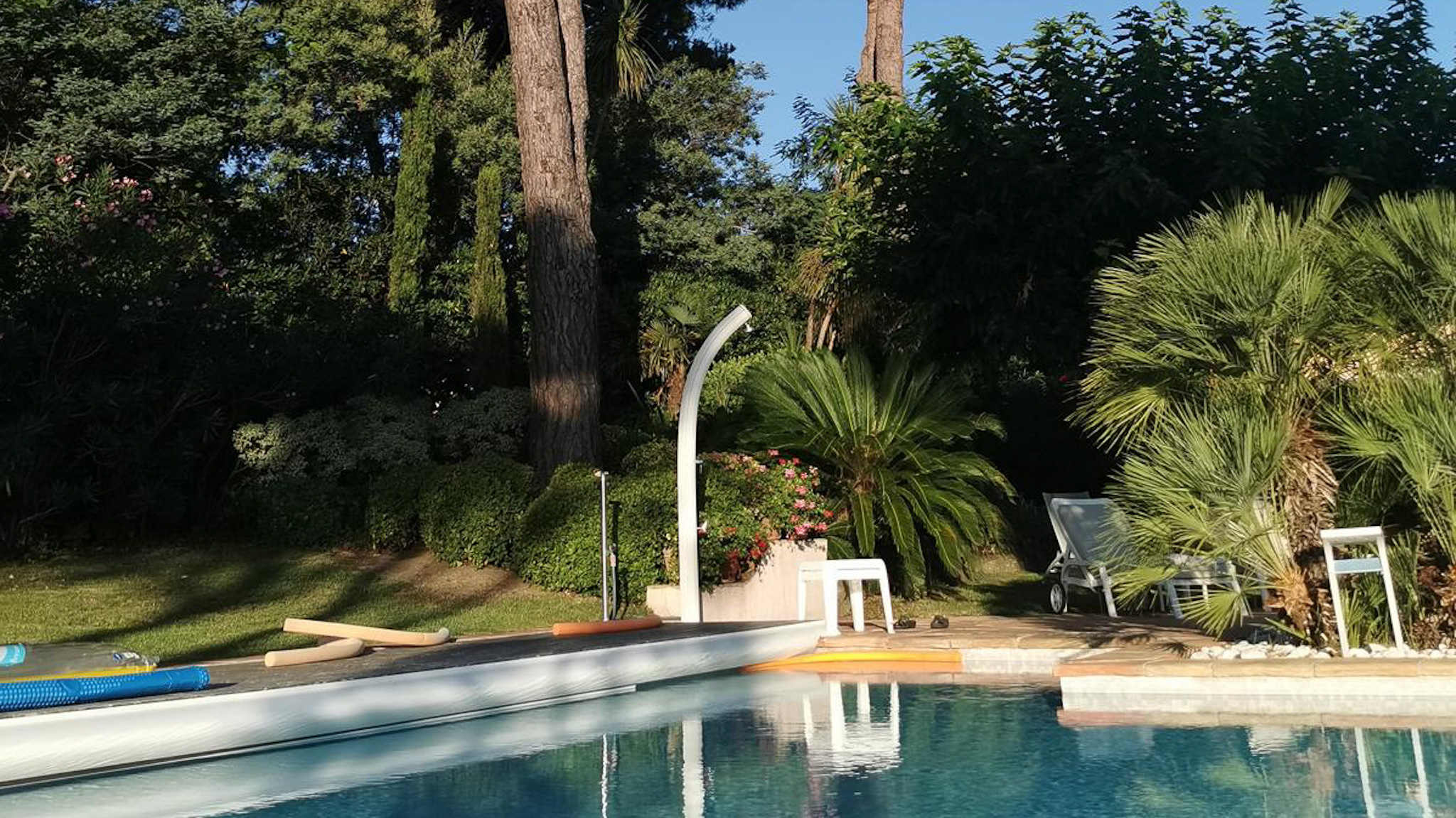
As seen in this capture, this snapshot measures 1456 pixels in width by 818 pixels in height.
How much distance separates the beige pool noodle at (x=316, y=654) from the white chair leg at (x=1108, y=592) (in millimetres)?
6102

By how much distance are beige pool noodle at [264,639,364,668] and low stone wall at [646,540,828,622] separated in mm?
3543

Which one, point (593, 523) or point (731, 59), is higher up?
point (731, 59)

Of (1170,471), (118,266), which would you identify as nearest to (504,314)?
(118,266)

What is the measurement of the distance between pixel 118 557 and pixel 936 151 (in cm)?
945

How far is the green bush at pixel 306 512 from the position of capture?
47.3 feet

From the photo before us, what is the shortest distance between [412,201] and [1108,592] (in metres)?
12.9

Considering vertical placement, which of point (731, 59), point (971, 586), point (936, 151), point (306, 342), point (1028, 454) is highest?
point (731, 59)

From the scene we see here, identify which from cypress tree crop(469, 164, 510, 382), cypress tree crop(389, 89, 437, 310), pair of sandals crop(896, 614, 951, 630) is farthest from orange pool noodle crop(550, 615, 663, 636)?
cypress tree crop(389, 89, 437, 310)

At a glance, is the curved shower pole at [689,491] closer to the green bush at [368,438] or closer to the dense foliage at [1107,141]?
the dense foliage at [1107,141]

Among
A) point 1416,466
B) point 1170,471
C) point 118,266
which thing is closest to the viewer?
point 1416,466

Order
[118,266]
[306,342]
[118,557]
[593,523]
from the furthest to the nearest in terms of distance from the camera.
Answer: [306,342] → [118,266] → [118,557] → [593,523]

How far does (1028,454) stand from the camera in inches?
782

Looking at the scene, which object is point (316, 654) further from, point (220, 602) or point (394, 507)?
point (394, 507)

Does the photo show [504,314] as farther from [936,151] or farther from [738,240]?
[936,151]
